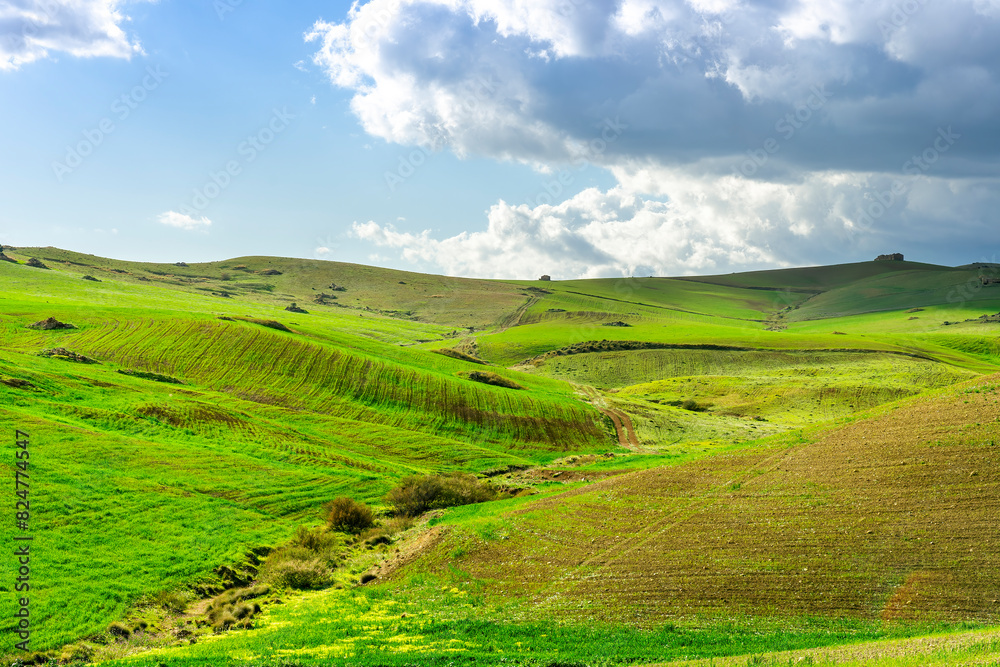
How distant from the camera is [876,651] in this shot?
17.8 m

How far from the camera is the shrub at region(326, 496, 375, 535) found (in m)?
38.3

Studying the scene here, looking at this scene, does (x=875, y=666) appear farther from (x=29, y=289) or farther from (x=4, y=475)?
(x=29, y=289)

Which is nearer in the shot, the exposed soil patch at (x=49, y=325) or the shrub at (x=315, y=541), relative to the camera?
the shrub at (x=315, y=541)

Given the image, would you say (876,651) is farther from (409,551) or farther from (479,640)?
(409,551)

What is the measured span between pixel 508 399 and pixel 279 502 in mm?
46178

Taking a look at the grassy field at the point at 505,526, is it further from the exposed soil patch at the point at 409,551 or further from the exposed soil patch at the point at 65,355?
the exposed soil patch at the point at 65,355

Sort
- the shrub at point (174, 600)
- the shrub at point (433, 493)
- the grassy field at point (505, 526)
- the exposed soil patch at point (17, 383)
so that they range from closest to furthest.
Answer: the grassy field at point (505, 526), the shrub at point (174, 600), the shrub at point (433, 493), the exposed soil patch at point (17, 383)

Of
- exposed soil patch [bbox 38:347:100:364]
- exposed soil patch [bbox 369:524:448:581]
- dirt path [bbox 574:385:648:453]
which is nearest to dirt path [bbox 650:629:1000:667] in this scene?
exposed soil patch [bbox 369:524:448:581]

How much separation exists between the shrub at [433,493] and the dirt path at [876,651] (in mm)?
26768

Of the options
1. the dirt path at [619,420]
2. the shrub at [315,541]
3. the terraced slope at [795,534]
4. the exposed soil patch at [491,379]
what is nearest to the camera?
the terraced slope at [795,534]

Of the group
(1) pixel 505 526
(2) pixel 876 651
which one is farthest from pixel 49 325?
(2) pixel 876 651

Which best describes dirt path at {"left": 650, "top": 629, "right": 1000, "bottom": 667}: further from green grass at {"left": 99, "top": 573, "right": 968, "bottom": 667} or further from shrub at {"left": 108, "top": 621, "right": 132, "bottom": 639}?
shrub at {"left": 108, "top": 621, "right": 132, "bottom": 639}

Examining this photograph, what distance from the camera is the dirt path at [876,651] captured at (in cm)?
1683

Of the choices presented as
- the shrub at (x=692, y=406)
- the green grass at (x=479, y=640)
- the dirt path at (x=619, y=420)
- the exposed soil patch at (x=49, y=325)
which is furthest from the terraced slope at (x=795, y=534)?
the exposed soil patch at (x=49, y=325)
